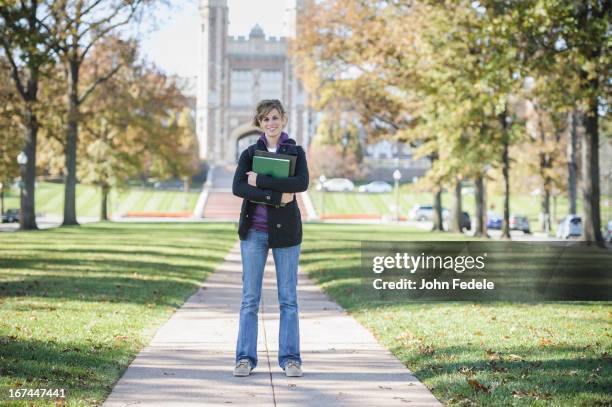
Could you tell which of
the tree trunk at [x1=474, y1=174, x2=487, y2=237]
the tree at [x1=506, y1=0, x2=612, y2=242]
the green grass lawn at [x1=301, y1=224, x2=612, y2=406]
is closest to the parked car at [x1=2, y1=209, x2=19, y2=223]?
the tree trunk at [x1=474, y1=174, x2=487, y2=237]

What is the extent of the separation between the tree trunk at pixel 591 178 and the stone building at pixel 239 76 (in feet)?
253

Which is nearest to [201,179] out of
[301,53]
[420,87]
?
[301,53]

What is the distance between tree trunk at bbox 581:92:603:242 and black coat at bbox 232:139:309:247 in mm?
18116

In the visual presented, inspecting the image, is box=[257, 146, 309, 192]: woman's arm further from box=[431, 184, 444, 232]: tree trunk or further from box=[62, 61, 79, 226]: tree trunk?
box=[431, 184, 444, 232]: tree trunk

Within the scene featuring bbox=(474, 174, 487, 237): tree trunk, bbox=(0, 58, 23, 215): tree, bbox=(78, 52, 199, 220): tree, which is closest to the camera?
bbox=(0, 58, 23, 215): tree

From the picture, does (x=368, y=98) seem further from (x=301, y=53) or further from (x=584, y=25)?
(x=584, y=25)

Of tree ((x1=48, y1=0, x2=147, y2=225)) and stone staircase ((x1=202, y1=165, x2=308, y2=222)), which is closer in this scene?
tree ((x1=48, y1=0, x2=147, y2=225))

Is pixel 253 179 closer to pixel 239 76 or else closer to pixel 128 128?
pixel 128 128

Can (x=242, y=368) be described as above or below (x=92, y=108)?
below

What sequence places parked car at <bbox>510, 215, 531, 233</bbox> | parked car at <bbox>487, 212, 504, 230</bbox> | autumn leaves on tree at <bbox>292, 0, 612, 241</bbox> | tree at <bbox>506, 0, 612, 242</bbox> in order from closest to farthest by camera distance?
tree at <bbox>506, 0, 612, 242</bbox> → autumn leaves on tree at <bbox>292, 0, 612, 241</bbox> → parked car at <bbox>510, 215, 531, 233</bbox> → parked car at <bbox>487, 212, 504, 230</bbox>

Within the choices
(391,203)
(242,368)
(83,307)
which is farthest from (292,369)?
(391,203)

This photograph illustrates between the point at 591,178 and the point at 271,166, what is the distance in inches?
730

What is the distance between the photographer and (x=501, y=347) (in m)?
7.96

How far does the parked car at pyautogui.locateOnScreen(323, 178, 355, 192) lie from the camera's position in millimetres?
84562
